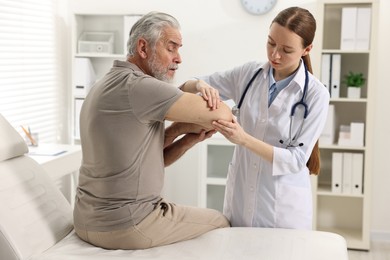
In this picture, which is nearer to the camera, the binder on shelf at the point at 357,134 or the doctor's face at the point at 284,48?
the doctor's face at the point at 284,48

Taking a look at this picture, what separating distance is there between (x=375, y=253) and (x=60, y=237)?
2571 millimetres

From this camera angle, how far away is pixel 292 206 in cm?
222

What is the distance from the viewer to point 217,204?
4340 millimetres

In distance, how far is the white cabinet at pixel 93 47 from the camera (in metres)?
4.33

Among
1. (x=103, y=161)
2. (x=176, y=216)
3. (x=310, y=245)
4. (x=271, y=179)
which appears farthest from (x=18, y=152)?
(x=310, y=245)

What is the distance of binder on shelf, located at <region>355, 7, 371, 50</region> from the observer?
3.91 m

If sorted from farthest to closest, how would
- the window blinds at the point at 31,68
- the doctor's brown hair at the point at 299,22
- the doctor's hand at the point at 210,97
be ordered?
1. the window blinds at the point at 31,68
2. the doctor's brown hair at the point at 299,22
3. the doctor's hand at the point at 210,97

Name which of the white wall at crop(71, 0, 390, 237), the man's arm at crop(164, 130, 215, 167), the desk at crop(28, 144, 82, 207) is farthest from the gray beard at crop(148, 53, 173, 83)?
the white wall at crop(71, 0, 390, 237)

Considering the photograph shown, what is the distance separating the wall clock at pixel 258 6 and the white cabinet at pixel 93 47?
2.49 ft

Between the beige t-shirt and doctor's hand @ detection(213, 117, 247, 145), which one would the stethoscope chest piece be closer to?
doctor's hand @ detection(213, 117, 247, 145)

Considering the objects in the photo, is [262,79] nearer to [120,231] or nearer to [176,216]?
[176,216]

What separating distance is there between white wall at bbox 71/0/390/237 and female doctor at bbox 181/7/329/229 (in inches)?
81.8

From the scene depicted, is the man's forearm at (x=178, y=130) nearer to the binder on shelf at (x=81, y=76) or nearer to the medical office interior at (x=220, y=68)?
the medical office interior at (x=220, y=68)

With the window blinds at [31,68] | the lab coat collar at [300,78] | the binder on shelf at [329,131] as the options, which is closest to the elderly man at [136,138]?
the lab coat collar at [300,78]
